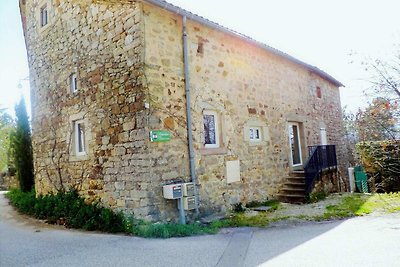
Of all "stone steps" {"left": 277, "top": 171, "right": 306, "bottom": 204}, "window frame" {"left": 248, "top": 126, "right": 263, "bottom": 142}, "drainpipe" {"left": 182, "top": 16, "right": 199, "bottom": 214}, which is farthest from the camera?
"stone steps" {"left": 277, "top": 171, "right": 306, "bottom": 204}

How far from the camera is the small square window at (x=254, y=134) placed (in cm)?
903

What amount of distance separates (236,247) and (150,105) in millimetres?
3248

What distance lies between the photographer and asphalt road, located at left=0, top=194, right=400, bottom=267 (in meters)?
4.18

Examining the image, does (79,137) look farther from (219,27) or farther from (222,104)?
(219,27)

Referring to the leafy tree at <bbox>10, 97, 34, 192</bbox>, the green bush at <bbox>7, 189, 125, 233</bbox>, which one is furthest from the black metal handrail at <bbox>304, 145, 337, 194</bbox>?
the leafy tree at <bbox>10, 97, 34, 192</bbox>

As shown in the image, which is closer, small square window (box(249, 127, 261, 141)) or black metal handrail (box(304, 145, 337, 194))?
small square window (box(249, 127, 261, 141))

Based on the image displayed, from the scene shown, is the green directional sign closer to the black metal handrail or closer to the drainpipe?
the drainpipe

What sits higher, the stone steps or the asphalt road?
the stone steps

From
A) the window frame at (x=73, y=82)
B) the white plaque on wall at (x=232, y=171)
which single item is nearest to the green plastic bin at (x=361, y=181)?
the white plaque on wall at (x=232, y=171)

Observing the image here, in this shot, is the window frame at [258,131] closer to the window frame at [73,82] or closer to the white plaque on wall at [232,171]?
the white plaque on wall at [232,171]

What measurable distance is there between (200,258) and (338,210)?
4.56m

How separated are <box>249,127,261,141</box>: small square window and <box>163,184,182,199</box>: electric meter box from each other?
3.43 meters

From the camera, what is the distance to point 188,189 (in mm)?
6488

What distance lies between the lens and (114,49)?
22.9 ft
